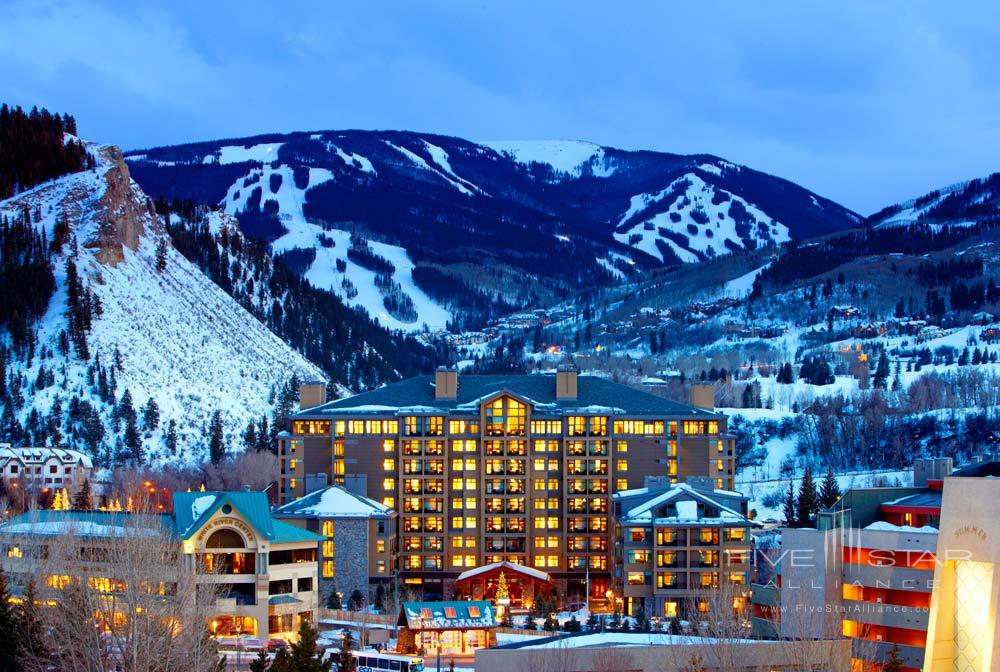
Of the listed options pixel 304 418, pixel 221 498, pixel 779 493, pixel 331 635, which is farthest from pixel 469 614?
pixel 779 493

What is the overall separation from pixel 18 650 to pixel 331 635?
28.3 meters

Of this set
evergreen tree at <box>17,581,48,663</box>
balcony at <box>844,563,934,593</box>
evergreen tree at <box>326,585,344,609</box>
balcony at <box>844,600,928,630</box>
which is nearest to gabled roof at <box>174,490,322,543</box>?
evergreen tree at <box>326,585,344,609</box>

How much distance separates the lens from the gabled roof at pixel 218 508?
94312mm

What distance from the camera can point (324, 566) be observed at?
11206 cm

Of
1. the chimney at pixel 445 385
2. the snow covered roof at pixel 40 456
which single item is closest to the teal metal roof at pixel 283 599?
the chimney at pixel 445 385

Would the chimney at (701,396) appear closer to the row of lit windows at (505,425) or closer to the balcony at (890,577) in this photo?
the row of lit windows at (505,425)

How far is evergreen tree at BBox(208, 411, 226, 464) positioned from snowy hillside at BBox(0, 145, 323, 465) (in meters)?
1.02

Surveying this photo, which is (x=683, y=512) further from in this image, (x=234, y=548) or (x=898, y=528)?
(x=234, y=548)

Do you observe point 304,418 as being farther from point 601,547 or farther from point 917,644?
point 917,644

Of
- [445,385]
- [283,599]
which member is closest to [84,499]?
[445,385]

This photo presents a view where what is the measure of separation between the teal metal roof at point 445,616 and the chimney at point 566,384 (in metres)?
37.8

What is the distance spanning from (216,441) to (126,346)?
18.5 m

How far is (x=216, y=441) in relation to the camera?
554ft

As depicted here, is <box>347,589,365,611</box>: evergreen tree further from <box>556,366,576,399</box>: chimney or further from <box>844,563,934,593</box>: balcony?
<box>844,563,934,593</box>: balcony
